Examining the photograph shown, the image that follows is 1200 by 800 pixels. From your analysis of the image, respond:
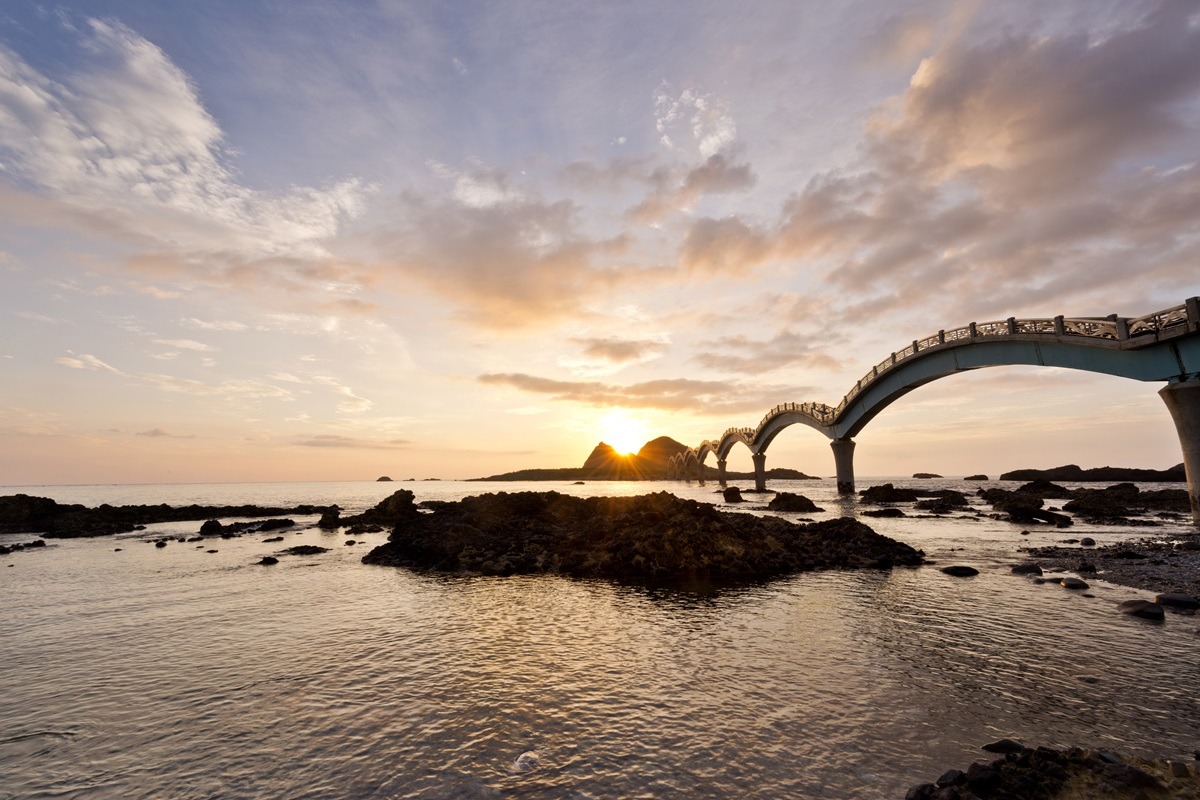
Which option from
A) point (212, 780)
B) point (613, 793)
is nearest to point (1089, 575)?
point (613, 793)

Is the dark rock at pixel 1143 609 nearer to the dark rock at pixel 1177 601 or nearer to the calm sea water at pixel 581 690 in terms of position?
the calm sea water at pixel 581 690

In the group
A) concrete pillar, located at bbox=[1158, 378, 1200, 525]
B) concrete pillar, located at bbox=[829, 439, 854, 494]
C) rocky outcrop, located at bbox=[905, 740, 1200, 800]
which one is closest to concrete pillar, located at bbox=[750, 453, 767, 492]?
concrete pillar, located at bbox=[829, 439, 854, 494]

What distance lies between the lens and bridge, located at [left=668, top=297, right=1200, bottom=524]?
1165 inches

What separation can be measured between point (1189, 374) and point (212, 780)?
4633 cm

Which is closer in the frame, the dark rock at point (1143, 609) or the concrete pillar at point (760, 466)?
the dark rock at point (1143, 609)

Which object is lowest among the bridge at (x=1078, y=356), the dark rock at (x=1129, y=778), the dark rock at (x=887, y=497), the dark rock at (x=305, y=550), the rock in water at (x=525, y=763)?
the rock in water at (x=525, y=763)

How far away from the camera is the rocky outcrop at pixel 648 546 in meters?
25.0

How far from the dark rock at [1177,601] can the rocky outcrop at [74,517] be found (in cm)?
7628

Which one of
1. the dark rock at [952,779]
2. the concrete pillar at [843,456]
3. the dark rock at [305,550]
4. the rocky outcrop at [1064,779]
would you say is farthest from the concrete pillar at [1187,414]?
the dark rock at [305,550]

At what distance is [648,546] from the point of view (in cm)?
2598

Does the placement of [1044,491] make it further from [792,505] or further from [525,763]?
[525,763]

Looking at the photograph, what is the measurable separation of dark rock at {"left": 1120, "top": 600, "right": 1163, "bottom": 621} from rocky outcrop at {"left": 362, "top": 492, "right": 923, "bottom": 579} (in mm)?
9587

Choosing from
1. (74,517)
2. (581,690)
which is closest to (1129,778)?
(581,690)

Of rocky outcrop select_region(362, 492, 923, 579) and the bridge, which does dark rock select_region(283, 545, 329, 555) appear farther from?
the bridge
